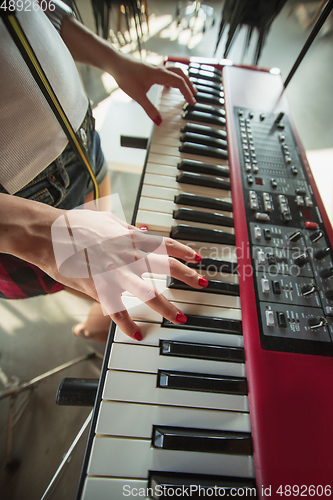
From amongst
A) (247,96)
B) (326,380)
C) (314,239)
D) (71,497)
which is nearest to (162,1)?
(247,96)

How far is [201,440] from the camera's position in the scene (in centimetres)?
51

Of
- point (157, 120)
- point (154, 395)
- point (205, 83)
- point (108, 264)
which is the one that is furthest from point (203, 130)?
point (154, 395)

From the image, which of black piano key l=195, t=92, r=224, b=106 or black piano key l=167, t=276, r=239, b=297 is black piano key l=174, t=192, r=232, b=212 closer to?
black piano key l=167, t=276, r=239, b=297

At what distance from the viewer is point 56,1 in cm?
81

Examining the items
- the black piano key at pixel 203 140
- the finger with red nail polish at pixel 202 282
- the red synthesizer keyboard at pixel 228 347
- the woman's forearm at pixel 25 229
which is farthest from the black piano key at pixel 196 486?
the black piano key at pixel 203 140

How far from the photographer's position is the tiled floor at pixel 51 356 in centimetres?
109

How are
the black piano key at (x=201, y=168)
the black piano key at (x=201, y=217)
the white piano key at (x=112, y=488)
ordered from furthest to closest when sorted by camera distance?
the black piano key at (x=201, y=168), the black piano key at (x=201, y=217), the white piano key at (x=112, y=488)

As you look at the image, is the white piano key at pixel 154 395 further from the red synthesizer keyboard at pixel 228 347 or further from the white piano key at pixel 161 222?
the white piano key at pixel 161 222

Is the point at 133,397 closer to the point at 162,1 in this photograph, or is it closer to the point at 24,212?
the point at 24,212

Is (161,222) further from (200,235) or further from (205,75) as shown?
(205,75)

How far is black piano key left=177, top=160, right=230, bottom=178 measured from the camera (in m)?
0.92

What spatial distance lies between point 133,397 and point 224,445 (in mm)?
219

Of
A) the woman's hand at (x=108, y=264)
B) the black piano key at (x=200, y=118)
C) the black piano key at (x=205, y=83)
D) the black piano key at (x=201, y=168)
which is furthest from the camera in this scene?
the black piano key at (x=205, y=83)

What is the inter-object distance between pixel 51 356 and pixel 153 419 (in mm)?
1137
